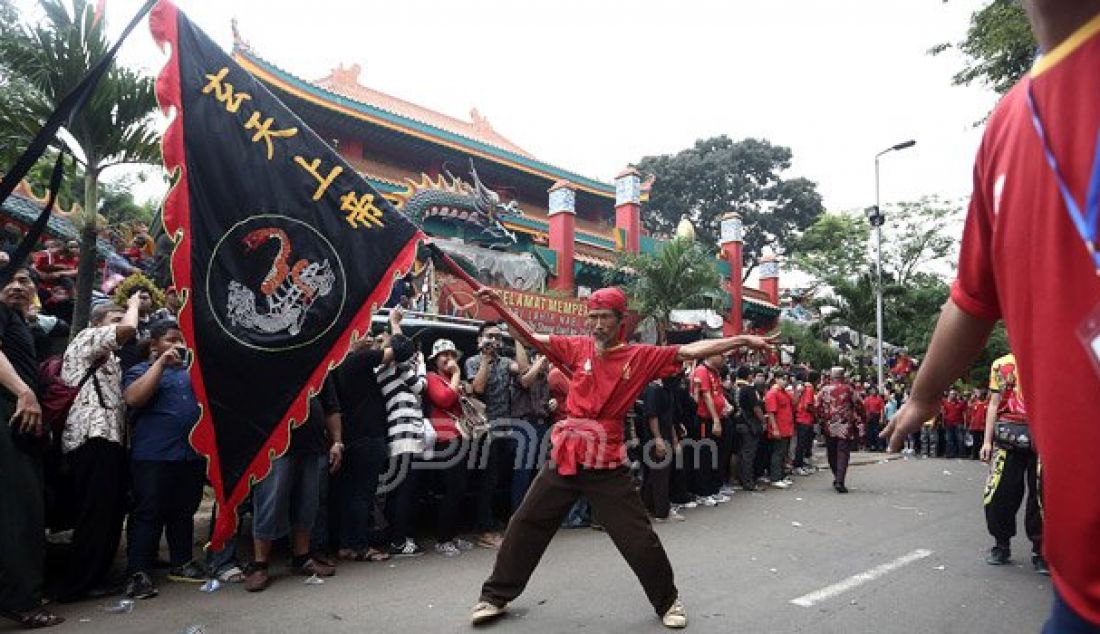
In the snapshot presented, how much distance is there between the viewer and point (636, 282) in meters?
20.3

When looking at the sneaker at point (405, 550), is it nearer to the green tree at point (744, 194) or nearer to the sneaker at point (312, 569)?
the sneaker at point (312, 569)

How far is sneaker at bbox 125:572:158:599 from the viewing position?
14.3ft

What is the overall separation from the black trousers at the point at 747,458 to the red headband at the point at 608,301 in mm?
6523

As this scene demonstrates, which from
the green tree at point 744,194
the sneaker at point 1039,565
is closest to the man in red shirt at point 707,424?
the sneaker at point 1039,565

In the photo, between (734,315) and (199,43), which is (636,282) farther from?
(199,43)

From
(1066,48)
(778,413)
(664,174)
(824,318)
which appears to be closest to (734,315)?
(824,318)

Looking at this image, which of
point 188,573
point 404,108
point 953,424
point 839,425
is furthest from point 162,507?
point 404,108

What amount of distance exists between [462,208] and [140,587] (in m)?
14.0

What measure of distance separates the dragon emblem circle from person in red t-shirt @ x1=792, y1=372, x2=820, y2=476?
950 centimetres

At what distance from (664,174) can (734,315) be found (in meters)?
18.9

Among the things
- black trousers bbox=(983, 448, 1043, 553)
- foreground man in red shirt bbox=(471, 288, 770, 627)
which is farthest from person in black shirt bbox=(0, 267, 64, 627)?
black trousers bbox=(983, 448, 1043, 553)

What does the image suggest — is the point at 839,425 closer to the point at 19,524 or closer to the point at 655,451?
the point at 655,451

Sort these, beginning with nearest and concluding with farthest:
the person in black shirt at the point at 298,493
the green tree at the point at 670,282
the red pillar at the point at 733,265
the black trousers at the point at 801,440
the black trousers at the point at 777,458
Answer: the person in black shirt at the point at 298,493
the black trousers at the point at 777,458
the black trousers at the point at 801,440
the green tree at the point at 670,282
the red pillar at the point at 733,265

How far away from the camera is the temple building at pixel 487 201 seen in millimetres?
17484
